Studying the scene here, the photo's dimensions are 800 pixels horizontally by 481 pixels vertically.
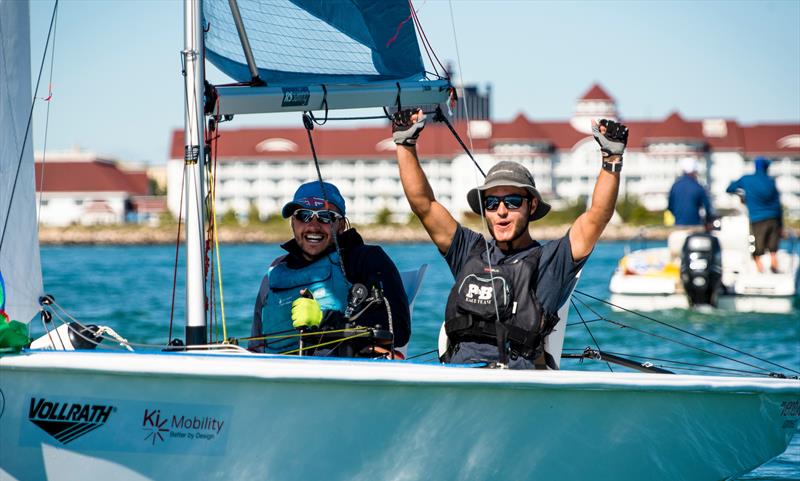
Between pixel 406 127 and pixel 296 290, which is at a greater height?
pixel 406 127

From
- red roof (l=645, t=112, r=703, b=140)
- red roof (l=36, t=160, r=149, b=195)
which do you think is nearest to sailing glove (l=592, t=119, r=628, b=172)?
red roof (l=36, t=160, r=149, b=195)

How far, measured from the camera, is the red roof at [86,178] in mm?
92188

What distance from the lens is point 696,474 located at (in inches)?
172

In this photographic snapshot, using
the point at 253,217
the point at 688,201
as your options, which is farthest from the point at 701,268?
the point at 253,217

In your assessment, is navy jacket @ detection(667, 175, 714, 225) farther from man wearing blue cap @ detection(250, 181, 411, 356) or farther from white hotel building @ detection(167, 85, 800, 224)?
white hotel building @ detection(167, 85, 800, 224)

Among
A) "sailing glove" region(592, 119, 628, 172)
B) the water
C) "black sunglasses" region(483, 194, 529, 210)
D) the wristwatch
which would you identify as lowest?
the water

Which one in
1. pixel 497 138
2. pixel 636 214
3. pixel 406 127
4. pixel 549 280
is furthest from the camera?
pixel 497 138

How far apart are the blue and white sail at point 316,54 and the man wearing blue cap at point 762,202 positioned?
7981 mm


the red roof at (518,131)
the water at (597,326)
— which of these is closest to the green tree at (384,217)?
the red roof at (518,131)

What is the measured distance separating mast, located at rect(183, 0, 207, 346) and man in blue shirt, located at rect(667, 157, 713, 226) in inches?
347

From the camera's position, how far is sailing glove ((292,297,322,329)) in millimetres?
4566

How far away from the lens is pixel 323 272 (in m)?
5.07

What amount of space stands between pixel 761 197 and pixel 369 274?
9044mm

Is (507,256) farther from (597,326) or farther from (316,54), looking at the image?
(597,326)
